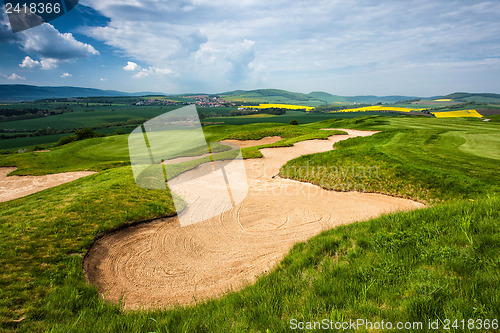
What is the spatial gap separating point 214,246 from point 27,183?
881 inches

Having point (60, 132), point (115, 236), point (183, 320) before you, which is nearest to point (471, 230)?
point (183, 320)

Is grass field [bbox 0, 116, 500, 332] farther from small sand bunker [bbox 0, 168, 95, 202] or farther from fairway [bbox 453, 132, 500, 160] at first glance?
fairway [bbox 453, 132, 500, 160]

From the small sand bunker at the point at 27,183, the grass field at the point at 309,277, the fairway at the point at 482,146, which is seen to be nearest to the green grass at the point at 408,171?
the fairway at the point at 482,146

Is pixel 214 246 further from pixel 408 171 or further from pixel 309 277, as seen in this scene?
pixel 408 171

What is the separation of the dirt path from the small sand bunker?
16008mm

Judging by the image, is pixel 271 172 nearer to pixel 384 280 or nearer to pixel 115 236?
pixel 115 236

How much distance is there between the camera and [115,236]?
8344 millimetres

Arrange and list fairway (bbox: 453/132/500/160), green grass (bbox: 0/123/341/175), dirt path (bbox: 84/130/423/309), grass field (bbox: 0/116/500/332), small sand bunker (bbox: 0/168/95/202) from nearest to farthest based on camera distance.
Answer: grass field (bbox: 0/116/500/332) < dirt path (bbox: 84/130/423/309) < fairway (bbox: 453/132/500/160) < small sand bunker (bbox: 0/168/95/202) < green grass (bbox: 0/123/341/175)

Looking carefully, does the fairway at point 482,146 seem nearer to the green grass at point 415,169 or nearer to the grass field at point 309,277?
the green grass at point 415,169

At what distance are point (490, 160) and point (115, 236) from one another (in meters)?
21.3

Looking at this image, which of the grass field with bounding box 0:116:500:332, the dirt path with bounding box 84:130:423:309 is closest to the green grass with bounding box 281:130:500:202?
the dirt path with bounding box 84:130:423:309

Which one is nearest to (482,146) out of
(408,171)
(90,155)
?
(408,171)

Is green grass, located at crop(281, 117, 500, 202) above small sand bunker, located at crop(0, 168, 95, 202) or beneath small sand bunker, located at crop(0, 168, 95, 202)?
above

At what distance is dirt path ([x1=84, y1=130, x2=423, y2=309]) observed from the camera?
6.16m
